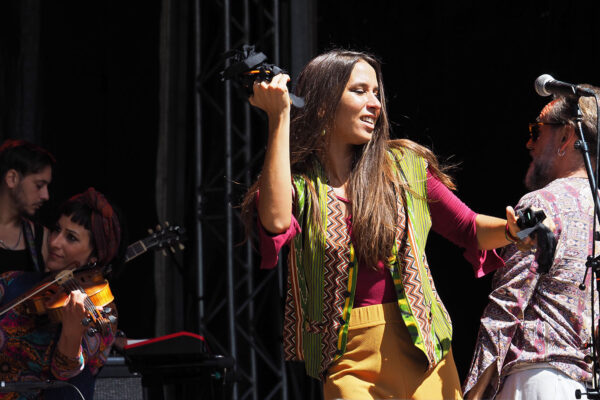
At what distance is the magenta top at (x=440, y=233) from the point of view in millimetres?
2557

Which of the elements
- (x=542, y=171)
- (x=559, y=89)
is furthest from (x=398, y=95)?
(x=559, y=89)

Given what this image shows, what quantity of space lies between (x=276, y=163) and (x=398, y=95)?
13.3 ft

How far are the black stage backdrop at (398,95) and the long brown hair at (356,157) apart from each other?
11.2ft

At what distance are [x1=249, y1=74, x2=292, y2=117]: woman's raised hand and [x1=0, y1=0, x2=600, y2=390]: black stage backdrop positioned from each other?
3.90m

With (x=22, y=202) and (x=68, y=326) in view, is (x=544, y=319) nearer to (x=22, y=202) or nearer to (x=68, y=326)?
(x=68, y=326)

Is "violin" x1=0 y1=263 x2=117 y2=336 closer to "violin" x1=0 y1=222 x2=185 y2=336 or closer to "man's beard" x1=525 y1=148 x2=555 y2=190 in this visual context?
"violin" x1=0 y1=222 x2=185 y2=336

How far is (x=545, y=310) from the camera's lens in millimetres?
3248

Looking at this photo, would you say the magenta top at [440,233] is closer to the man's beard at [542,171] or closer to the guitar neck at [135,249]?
the man's beard at [542,171]

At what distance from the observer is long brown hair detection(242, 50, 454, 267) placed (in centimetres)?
267

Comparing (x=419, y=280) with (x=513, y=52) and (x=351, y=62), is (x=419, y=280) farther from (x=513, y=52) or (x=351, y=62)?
(x=513, y=52)

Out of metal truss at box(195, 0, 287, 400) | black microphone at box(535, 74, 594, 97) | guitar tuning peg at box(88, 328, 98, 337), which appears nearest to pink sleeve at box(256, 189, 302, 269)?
black microphone at box(535, 74, 594, 97)

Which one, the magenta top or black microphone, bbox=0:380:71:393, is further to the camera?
black microphone, bbox=0:380:71:393

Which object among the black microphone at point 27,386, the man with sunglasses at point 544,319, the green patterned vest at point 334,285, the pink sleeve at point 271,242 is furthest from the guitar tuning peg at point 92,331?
the man with sunglasses at point 544,319

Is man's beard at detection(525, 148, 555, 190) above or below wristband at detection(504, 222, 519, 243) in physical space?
above
